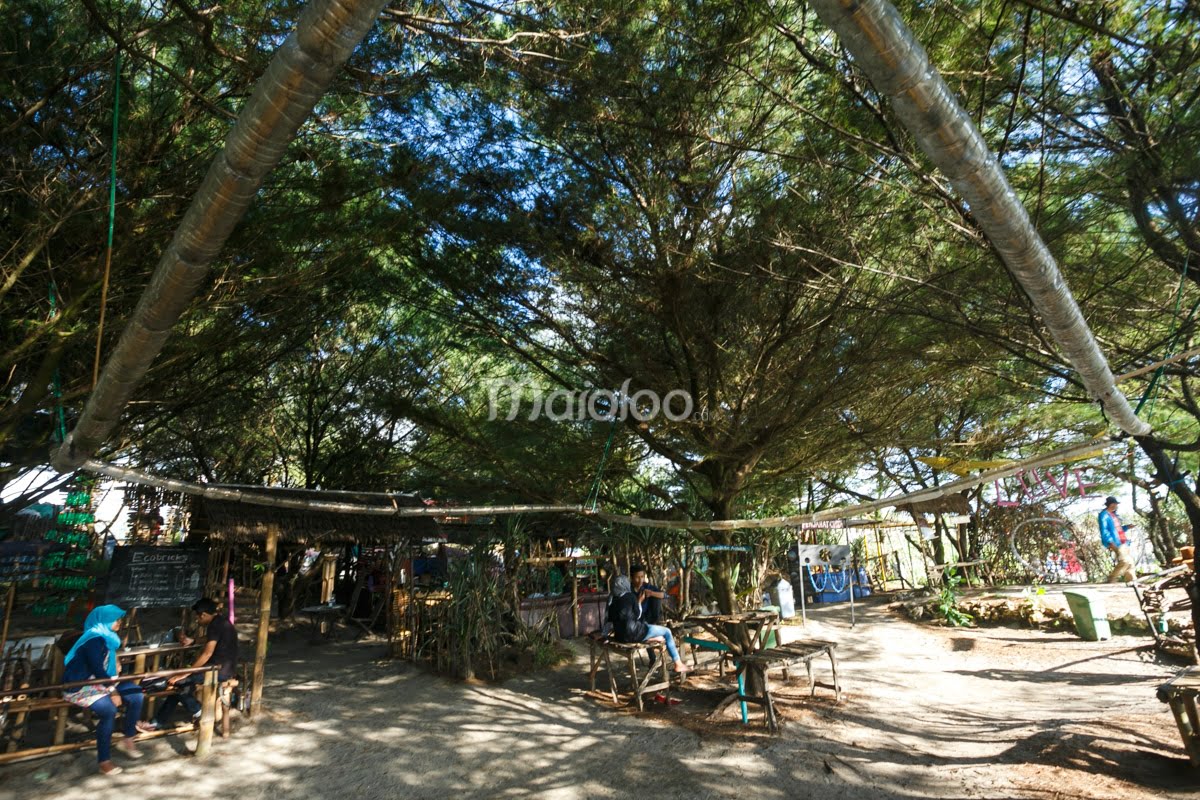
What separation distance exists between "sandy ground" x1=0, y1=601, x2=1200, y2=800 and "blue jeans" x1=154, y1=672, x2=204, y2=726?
26 cm

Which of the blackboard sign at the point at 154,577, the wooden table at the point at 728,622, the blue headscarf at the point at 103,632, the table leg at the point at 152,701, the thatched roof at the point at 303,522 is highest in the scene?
the thatched roof at the point at 303,522

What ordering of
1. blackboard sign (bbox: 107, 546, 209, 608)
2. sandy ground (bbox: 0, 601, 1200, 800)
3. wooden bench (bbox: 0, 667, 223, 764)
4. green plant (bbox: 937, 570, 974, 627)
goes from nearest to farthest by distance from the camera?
sandy ground (bbox: 0, 601, 1200, 800) < wooden bench (bbox: 0, 667, 223, 764) < blackboard sign (bbox: 107, 546, 209, 608) < green plant (bbox: 937, 570, 974, 627)

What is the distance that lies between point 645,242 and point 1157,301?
410 centimetres

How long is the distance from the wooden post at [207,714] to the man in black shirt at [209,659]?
17cm

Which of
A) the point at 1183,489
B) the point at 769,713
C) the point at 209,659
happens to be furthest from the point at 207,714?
the point at 1183,489

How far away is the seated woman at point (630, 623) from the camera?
6766 millimetres

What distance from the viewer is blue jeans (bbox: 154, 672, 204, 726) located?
5633 mm

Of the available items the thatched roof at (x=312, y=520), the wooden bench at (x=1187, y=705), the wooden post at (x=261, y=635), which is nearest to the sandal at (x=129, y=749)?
the wooden post at (x=261, y=635)

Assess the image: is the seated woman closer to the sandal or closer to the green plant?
the sandal

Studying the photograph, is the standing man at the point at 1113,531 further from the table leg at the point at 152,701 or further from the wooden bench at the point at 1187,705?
the table leg at the point at 152,701

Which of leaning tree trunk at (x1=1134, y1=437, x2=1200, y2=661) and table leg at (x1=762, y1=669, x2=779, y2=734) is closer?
leaning tree trunk at (x1=1134, y1=437, x2=1200, y2=661)

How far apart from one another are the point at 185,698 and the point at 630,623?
4107mm

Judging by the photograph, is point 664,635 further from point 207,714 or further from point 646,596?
point 207,714

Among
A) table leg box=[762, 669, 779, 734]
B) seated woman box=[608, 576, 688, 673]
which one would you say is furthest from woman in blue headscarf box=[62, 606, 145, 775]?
table leg box=[762, 669, 779, 734]
